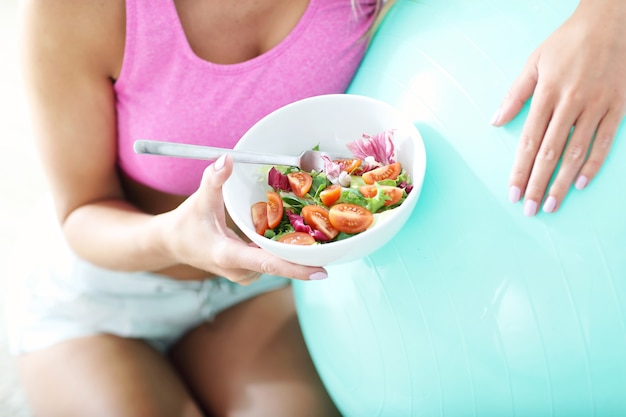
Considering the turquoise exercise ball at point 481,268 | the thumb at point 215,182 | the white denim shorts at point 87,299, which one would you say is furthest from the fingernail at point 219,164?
the white denim shorts at point 87,299

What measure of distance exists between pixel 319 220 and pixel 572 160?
27 centimetres

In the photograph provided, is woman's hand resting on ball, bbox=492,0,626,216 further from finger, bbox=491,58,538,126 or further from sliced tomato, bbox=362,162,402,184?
sliced tomato, bbox=362,162,402,184

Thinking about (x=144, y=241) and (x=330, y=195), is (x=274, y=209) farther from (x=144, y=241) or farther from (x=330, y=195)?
(x=144, y=241)

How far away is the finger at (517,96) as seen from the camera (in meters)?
0.65

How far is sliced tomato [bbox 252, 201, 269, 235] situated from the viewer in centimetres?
68

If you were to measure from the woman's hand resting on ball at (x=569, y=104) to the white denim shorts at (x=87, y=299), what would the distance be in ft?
2.16

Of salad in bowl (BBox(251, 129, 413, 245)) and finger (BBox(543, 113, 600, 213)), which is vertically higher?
finger (BBox(543, 113, 600, 213))

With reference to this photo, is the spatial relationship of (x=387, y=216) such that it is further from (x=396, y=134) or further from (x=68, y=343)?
(x=68, y=343)

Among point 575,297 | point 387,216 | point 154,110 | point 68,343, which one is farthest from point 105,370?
point 575,297

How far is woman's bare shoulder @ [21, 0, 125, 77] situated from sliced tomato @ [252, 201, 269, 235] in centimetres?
33

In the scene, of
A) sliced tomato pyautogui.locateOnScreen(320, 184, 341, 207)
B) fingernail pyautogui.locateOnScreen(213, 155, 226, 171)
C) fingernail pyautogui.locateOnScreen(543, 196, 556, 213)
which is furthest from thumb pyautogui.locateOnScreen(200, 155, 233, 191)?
fingernail pyautogui.locateOnScreen(543, 196, 556, 213)

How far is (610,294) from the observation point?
0.61 metres

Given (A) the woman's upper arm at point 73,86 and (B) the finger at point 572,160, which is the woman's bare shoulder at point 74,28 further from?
(B) the finger at point 572,160

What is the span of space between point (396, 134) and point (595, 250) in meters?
0.26
